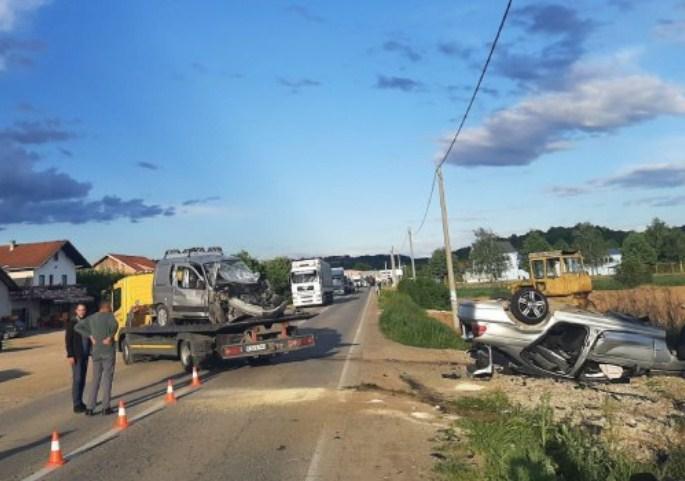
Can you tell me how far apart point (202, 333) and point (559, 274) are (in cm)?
1390

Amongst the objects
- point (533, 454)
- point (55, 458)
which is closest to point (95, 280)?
point (55, 458)

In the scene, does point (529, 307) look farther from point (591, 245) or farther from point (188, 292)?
point (591, 245)

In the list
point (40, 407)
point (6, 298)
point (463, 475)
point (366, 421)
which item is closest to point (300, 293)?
point (6, 298)

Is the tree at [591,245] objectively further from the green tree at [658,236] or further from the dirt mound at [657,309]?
A: the dirt mound at [657,309]

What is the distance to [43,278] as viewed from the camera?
60.2 metres

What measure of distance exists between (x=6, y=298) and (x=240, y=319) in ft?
128

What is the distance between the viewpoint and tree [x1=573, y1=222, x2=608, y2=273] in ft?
346

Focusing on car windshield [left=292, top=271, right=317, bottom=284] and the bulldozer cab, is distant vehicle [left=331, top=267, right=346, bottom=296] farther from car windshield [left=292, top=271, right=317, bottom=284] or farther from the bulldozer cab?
the bulldozer cab

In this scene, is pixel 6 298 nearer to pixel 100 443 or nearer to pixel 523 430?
pixel 100 443

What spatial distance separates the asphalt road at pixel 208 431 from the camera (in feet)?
24.2

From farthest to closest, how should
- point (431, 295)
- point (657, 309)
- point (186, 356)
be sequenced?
point (431, 295)
point (657, 309)
point (186, 356)

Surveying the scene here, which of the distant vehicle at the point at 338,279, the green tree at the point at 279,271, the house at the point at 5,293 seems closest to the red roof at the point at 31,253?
the house at the point at 5,293

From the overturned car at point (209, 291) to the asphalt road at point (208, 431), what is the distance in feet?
4.56

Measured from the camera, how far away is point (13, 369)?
2098cm
